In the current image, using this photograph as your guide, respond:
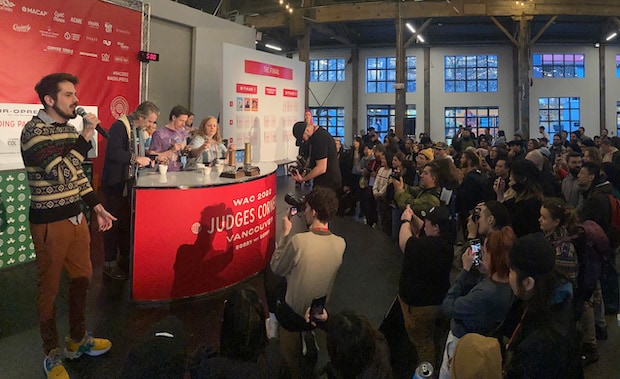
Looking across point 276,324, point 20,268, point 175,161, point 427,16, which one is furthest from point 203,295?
point 427,16

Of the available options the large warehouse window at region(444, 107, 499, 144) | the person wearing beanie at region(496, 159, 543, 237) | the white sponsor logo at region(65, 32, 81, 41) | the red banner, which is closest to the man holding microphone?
the person wearing beanie at region(496, 159, 543, 237)

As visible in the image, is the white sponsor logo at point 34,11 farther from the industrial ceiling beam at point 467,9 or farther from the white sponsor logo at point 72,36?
the industrial ceiling beam at point 467,9

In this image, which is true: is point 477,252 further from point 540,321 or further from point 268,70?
point 268,70

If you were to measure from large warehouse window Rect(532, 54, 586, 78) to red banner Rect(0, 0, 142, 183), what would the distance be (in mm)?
15168

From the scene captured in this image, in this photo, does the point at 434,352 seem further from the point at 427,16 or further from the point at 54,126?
A: the point at 427,16

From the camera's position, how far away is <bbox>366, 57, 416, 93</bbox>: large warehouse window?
17609 mm

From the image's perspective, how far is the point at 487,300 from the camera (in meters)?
1.99

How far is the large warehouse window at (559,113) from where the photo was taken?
55.5ft

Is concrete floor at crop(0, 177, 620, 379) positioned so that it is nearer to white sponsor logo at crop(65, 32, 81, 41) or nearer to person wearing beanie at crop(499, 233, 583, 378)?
person wearing beanie at crop(499, 233, 583, 378)

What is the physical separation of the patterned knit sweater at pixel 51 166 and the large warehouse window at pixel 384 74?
53.4 feet

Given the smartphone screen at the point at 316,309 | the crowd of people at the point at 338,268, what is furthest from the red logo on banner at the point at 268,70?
the smartphone screen at the point at 316,309

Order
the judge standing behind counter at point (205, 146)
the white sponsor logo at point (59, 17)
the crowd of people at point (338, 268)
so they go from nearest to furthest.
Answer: the crowd of people at point (338, 268), the judge standing behind counter at point (205, 146), the white sponsor logo at point (59, 17)

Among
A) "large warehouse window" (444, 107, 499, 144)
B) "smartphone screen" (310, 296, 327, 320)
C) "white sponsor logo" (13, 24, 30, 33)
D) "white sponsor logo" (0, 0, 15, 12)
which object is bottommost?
"smartphone screen" (310, 296, 327, 320)

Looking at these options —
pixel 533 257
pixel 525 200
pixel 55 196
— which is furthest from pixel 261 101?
pixel 533 257
